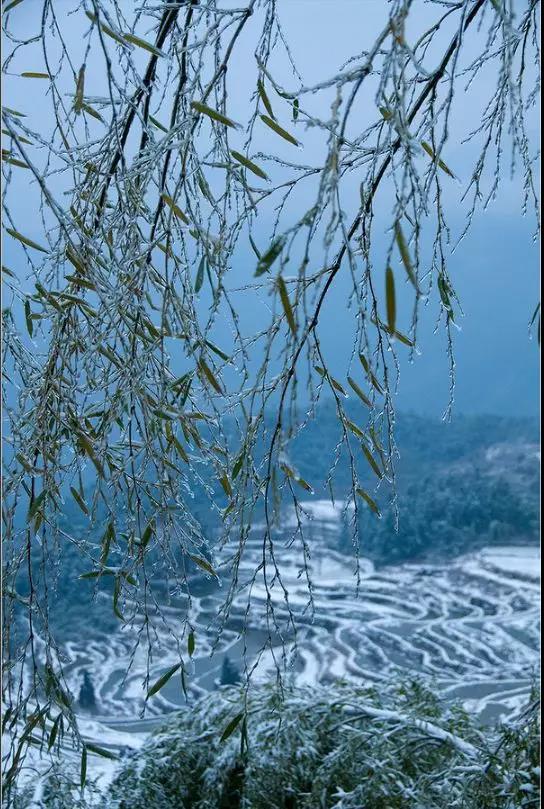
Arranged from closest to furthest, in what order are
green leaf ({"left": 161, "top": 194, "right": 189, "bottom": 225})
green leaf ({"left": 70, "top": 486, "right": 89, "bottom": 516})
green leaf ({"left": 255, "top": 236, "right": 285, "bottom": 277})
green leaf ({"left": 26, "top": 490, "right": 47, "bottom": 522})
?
green leaf ({"left": 255, "top": 236, "right": 285, "bottom": 277}) < green leaf ({"left": 161, "top": 194, "right": 189, "bottom": 225}) < green leaf ({"left": 26, "top": 490, "right": 47, "bottom": 522}) < green leaf ({"left": 70, "top": 486, "right": 89, "bottom": 516})

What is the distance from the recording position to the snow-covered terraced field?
11.5 feet

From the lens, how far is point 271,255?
1.75ft

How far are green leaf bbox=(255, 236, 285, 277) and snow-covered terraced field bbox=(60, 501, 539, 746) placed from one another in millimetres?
3026

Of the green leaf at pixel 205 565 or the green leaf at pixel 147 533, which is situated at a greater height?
the green leaf at pixel 147 533

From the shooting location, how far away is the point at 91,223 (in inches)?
34.2

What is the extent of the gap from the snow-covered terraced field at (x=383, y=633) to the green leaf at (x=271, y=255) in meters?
3.03

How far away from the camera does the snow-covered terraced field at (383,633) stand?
351 centimetres

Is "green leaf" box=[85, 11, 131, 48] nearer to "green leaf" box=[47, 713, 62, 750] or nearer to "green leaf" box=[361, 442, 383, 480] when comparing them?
"green leaf" box=[361, 442, 383, 480]

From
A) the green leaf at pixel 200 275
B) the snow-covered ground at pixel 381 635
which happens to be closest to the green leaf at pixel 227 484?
the green leaf at pixel 200 275

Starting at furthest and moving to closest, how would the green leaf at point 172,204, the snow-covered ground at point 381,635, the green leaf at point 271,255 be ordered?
the snow-covered ground at point 381,635, the green leaf at point 172,204, the green leaf at point 271,255

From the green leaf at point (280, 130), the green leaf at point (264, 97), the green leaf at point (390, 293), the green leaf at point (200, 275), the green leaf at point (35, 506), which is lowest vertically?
the green leaf at point (35, 506)

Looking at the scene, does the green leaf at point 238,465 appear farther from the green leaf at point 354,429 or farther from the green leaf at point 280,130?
the green leaf at point 280,130

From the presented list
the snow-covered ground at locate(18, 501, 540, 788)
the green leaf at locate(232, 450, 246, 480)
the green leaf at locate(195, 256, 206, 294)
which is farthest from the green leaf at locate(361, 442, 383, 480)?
the snow-covered ground at locate(18, 501, 540, 788)

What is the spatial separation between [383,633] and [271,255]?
3.42 m
